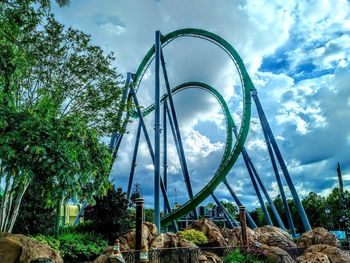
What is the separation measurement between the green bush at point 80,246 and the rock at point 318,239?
10.1 meters

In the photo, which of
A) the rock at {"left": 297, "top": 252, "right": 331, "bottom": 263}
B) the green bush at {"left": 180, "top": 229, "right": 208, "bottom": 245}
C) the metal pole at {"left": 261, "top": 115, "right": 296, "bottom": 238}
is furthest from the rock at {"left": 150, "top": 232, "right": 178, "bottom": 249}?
the metal pole at {"left": 261, "top": 115, "right": 296, "bottom": 238}

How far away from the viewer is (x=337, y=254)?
13641 mm

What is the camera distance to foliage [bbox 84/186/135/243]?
48.1 feet

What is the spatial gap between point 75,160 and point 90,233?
7.18 meters

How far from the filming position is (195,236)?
51.7ft

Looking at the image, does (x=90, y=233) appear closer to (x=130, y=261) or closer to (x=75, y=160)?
(x=130, y=261)

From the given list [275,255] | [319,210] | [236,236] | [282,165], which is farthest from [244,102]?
[319,210]

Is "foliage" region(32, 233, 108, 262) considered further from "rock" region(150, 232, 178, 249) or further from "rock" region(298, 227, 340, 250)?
"rock" region(298, 227, 340, 250)

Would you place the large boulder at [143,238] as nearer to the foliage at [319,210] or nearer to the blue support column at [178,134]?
the blue support column at [178,134]

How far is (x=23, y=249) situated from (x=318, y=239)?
14048mm

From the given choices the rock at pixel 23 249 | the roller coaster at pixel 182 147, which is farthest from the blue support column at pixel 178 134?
the rock at pixel 23 249

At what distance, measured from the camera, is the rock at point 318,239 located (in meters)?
16.5

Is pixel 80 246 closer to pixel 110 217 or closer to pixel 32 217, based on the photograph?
pixel 110 217

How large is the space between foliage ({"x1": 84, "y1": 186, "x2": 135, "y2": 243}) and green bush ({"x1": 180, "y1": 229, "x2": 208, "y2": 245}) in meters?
2.90
